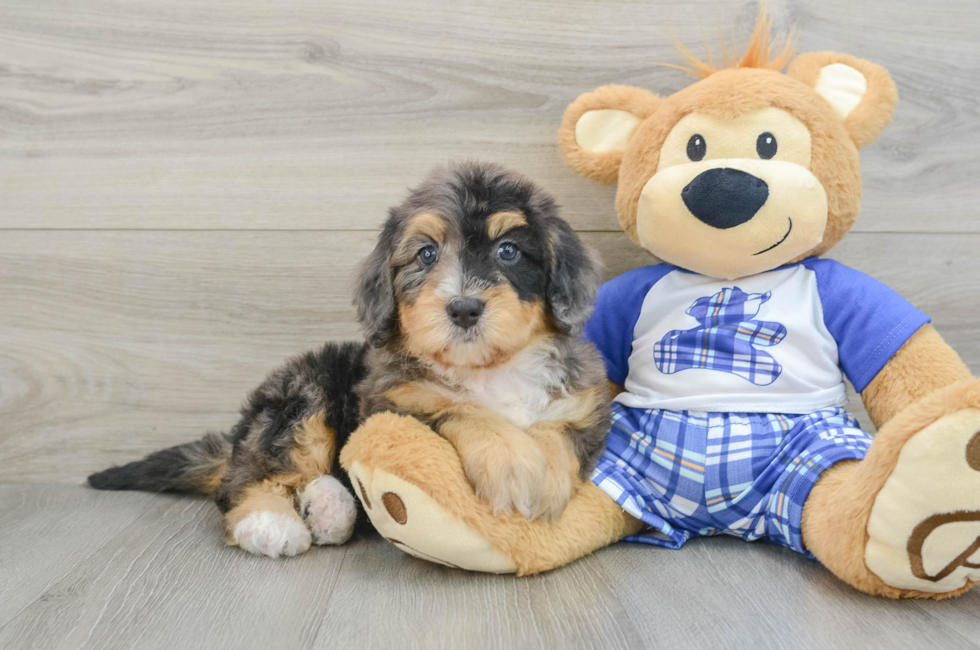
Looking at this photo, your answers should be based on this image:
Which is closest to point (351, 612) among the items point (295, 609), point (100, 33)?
point (295, 609)

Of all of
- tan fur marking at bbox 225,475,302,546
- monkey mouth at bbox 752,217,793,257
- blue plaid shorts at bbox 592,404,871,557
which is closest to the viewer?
blue plaid shorts at bbox 592,404,871,557

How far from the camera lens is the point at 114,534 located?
2039 mm

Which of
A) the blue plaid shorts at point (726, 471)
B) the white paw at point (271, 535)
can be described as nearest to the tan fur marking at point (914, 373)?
the blue plaid shorts at point (726, 471)

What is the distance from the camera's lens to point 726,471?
5.74 ft

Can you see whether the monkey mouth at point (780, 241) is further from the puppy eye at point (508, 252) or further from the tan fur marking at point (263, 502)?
the tan fur marking at point (263, 502)

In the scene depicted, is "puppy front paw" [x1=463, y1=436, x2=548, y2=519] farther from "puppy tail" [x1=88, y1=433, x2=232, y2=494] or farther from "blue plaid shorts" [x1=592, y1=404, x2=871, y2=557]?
"puppy tail" [x1=88, y1=433, x2=232, y2=494]

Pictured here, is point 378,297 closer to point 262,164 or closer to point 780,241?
point 262,164

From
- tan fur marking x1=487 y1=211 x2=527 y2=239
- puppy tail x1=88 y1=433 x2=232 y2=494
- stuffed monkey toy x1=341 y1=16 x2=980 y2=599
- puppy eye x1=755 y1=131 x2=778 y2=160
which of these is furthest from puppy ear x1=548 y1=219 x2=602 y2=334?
puppy tail x1=88 y1=433 x2=232 y2=494

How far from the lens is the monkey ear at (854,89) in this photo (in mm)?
1913

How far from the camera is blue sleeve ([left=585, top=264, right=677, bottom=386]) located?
2.09 metres

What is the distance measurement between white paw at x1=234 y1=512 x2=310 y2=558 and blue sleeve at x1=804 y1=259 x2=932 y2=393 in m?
1.62

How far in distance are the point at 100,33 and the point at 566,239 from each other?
6.39 feet

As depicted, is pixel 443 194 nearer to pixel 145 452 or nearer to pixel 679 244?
pixel 679 244

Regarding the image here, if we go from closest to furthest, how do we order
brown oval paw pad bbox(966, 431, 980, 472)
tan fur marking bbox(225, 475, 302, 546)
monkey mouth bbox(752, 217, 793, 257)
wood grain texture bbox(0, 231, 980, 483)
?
brown oval paw pad bbox(966, 431, 980, 472) → monkey mouth bbox(752, 217, 793, 257) → tan fur marking bbox(225, 475, 302, 546) → wood grain texture bbox(0, 231, 980, 483)
